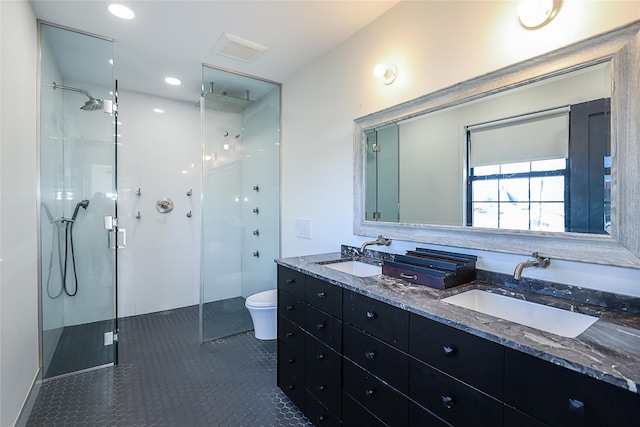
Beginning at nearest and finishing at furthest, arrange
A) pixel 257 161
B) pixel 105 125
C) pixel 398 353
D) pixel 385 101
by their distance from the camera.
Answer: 1. pixel 398 353
2. pixel 385 101
3. pixel 105 125
4. pixel 257 161

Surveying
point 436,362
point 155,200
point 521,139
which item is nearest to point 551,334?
point 436,362

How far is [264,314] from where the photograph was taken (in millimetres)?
2750

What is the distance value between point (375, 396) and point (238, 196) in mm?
2771

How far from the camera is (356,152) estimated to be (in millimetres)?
2289

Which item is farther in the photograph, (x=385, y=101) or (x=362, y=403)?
(x=385, y=101)

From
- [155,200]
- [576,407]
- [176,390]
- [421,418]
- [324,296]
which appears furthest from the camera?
[155,200]

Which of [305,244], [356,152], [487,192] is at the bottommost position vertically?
[305,244]

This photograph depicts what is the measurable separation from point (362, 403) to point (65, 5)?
300 cm

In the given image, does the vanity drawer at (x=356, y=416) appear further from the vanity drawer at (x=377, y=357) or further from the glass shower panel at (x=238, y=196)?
the glass shower panel at (x=238, y=196)

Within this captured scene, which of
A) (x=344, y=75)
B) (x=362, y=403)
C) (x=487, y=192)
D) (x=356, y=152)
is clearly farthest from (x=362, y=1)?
(x=362, y=403)

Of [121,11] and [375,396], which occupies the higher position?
[121,11]

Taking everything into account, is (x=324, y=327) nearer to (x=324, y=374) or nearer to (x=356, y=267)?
(x=324, y=374)

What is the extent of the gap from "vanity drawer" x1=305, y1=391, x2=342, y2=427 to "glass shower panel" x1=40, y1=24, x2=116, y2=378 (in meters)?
1.84

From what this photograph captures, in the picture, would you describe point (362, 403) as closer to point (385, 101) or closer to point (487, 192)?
point (487, 192)
